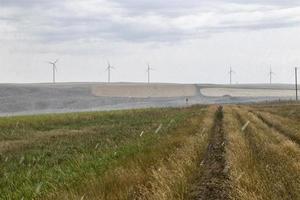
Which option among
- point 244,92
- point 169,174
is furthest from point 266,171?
point 244,92

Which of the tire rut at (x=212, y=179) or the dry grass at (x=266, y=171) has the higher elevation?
the dry grass at (x=266, y=171)

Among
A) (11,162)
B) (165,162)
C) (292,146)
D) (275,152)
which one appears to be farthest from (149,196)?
(11,162)

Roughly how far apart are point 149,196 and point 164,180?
106 centimetres

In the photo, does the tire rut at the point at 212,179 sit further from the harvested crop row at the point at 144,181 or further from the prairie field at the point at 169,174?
the harvested crop row at the point at 144,181

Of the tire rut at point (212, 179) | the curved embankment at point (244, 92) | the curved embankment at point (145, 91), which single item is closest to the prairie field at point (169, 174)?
the tire rut at point (212, 179)

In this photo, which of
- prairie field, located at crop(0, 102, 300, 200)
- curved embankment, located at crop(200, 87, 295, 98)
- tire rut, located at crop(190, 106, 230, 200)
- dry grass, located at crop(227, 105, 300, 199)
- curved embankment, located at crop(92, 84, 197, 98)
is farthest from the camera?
curved embankment, located at crop(200, 87, 295, 98)

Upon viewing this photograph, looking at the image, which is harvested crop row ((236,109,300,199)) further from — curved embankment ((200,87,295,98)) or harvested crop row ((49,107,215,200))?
curved embankment ((200,87,295,98))

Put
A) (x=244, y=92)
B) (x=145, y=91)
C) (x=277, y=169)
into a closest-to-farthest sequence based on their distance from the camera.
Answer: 1. (x=277, y=169)
2. (x=145, y=91)
3. (x=244, y=92)

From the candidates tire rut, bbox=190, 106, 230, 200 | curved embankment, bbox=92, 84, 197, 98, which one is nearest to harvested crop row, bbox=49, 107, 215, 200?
tire rut, bbox=190, 106, 230, 200

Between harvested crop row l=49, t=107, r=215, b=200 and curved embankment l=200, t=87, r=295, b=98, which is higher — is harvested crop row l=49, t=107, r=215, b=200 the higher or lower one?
the higher one

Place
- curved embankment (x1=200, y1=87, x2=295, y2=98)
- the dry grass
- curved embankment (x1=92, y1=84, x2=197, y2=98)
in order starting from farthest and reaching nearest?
1. curved embankment (x1=200, y1=87, x2=295, y2=98)
2. curved embankment (x1=92, y1=84, x2=197, y2=98)
3. the dry grass

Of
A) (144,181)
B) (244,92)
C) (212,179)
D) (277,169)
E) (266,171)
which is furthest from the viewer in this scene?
(244,92)

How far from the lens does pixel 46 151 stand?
25.0m

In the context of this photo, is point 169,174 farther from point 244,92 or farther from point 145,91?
point 244,92
